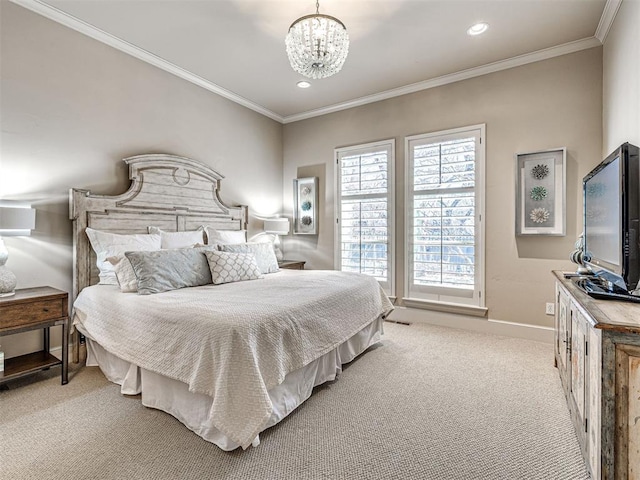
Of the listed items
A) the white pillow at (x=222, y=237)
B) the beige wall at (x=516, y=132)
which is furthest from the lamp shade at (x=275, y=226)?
the beige wall at (x=516, y=132)

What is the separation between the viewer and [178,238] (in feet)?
10.7

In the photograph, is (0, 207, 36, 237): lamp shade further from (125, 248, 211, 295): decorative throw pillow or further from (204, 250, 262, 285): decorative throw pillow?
(204, 250, 262, 285): decorative throw pillow

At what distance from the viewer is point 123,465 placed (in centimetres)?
154

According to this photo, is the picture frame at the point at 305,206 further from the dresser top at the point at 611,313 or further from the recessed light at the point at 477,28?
the dresser top at the point at 611,313

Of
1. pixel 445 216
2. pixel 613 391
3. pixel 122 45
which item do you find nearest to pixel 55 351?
pixel 122 45

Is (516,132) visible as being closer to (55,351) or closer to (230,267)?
(230,267)

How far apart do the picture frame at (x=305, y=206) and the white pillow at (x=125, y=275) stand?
267 centimetres

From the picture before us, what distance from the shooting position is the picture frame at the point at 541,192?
308cm

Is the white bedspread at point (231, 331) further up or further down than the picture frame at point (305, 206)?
further down

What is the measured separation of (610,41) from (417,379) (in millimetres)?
3258

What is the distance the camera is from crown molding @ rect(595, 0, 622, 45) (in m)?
2.43

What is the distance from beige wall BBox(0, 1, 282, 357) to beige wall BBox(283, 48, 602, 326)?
2.68m

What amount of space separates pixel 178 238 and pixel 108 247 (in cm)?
64

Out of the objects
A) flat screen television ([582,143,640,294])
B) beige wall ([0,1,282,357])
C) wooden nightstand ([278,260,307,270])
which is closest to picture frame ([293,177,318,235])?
wooden nightstand ([278,260,307,270])
